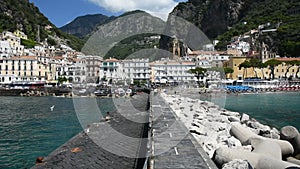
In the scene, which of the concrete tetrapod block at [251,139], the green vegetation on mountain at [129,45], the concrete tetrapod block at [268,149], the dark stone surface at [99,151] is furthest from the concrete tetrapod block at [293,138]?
the green vegetation on mountain at [129,45]

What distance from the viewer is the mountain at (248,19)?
85.5m

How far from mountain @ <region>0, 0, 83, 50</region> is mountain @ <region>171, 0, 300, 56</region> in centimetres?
6614

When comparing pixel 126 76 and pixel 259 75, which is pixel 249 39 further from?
pixel 126 76

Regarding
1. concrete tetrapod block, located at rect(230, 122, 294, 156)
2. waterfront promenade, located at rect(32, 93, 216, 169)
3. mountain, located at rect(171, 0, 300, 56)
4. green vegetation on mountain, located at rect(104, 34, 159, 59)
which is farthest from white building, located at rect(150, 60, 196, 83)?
concrete tetrapod block, located at rect(230, 122, 294, 156)

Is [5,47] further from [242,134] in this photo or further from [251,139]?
[251,139]

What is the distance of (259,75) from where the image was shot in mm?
74062

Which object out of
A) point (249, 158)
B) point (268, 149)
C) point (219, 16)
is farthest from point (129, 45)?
point (219, 16)

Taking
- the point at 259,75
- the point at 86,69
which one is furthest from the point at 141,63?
the point at 259,75

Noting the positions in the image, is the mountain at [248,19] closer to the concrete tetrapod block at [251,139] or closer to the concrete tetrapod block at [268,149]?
the concrete tetrapod block at [251,139]

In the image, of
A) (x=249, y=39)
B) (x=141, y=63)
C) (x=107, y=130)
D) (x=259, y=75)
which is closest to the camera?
(x=107, y=130)

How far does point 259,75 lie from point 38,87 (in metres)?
52.0

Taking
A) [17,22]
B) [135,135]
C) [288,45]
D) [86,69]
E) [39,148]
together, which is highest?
[17,22]

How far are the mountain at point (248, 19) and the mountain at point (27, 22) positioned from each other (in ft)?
217

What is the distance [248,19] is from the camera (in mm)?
118938
